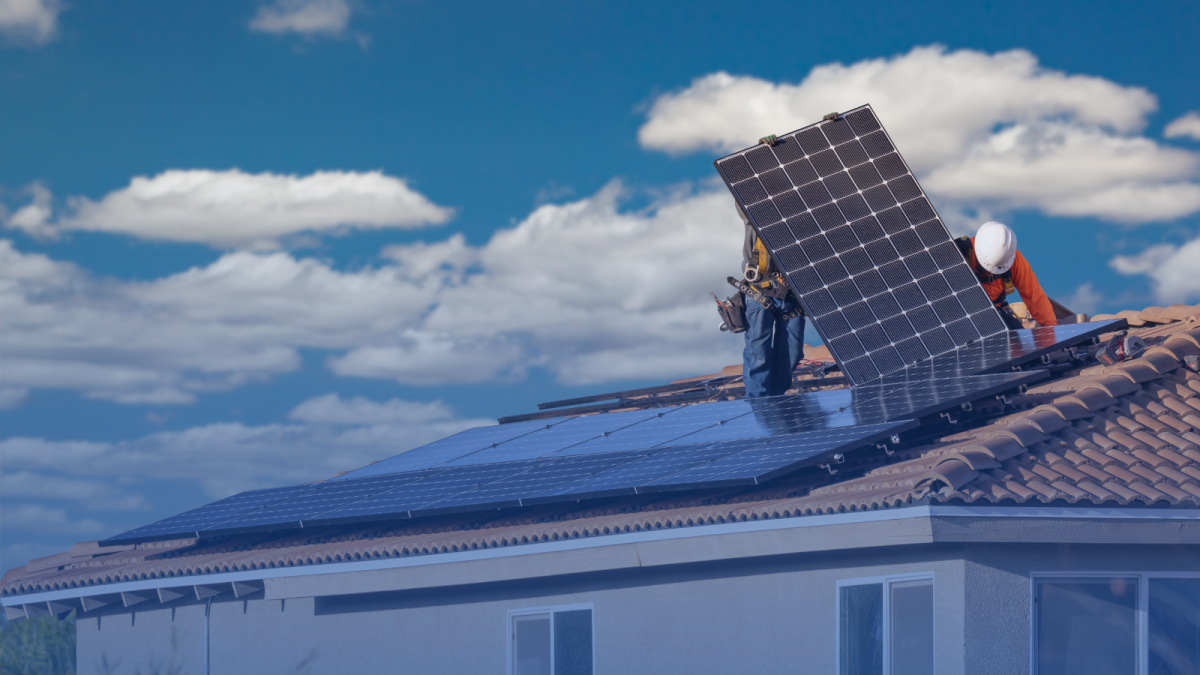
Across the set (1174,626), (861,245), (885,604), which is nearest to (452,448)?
(861,245)

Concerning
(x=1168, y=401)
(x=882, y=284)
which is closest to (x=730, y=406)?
(x=882, y=284)

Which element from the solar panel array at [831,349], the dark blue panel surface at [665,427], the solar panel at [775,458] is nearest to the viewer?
the solar panel at [775,458]

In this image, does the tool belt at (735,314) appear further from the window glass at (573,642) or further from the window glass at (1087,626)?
the window glass at (1087,626)

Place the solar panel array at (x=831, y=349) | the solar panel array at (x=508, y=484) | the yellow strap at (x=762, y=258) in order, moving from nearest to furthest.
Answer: the solar panel array at (x=508, y=484), the solar panel array at (x=831, y=349), the yellow strap at (x=762, y=258)

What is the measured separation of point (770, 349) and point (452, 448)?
4.48 metres

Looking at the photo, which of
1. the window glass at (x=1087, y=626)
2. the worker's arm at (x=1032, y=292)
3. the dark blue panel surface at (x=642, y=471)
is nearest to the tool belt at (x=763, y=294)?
the worker's arm at (x=1032, y=292)

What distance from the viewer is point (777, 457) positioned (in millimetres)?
11211

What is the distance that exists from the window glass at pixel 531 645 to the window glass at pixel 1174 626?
17.8 feet

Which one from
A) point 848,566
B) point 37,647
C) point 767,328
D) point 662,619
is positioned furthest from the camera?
point 37,647

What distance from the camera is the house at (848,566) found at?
33.3 ft

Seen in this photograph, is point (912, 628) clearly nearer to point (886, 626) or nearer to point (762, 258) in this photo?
point (886, 626)

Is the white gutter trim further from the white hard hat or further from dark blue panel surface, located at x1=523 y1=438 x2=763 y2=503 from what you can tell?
the white hard hat

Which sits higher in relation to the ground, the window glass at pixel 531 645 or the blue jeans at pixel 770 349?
the blue jeans at pixel 770 349

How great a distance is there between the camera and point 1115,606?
10477 millimetres
